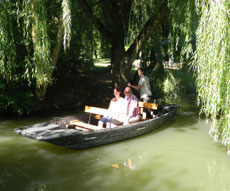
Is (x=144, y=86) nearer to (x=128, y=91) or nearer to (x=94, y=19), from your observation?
(x=128, y=91)

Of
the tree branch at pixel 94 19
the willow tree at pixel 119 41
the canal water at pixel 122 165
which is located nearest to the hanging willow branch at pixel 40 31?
the canal water at pixel 122 165

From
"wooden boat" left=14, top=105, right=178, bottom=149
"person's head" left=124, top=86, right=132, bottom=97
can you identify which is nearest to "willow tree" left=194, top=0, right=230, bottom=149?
"person's head" left=124, top=86, right=132, bottom=97

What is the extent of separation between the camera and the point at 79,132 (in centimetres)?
573

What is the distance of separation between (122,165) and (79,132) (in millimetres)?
1172

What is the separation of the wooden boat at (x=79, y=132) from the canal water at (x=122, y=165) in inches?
7.1

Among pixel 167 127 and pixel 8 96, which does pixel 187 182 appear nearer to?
pixel 167 127

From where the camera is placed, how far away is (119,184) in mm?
4453

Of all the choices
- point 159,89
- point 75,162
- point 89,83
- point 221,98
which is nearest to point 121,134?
point 75,162

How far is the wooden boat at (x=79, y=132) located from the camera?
5438 mm

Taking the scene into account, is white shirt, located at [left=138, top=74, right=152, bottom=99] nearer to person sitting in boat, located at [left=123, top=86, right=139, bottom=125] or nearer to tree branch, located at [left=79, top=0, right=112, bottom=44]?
person sitting in boat, located at [left=123, top=86, right=139, bottom=125]

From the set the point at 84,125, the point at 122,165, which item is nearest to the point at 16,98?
the point at 84,125

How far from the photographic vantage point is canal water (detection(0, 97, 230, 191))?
4445 millimetres

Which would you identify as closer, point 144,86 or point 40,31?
point 40,31

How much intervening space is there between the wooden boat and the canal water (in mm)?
180
